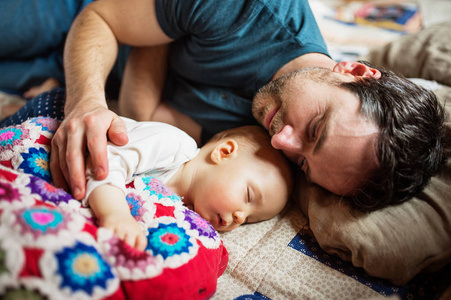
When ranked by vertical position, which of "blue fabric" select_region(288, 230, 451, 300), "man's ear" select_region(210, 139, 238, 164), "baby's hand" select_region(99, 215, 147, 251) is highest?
"baby's hand" select_region(99, 215, 147, 251)

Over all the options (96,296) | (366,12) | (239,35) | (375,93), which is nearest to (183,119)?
(239,35)

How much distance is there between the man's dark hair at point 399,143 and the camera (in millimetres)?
812

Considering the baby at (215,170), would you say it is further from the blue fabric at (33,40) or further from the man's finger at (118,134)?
the blue fabric at (33,40)

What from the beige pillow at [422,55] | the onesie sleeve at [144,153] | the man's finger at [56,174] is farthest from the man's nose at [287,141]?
the beige pillow at [422,55]

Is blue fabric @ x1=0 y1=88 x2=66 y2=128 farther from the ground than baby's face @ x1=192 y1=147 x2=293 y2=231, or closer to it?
farther from the ground

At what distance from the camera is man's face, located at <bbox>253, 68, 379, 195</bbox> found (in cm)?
83

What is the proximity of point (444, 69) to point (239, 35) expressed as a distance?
874 mm

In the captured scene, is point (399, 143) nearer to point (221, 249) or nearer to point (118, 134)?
point (221, 249)

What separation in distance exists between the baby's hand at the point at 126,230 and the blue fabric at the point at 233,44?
60 centimetres

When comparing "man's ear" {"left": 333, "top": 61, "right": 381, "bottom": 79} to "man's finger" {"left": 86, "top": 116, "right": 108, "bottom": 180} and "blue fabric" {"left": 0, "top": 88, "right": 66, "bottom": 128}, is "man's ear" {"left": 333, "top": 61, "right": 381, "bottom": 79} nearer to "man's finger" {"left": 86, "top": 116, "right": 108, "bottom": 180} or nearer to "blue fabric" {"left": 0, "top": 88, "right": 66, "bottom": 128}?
"man's finger" {"left": 86, "top": 116, "right": 108, "bottom": 180}

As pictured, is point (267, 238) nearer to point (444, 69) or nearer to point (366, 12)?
point (444, 69)

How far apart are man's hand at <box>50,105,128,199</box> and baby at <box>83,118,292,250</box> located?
0.04 m

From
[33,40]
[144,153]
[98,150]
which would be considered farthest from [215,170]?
[33,40]

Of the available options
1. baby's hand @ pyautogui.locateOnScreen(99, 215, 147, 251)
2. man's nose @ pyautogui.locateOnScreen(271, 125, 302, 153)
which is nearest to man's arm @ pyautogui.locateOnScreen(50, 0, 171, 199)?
baby's hand @ pyautogui.locateOnScreen(99, 215, 147, 251)
